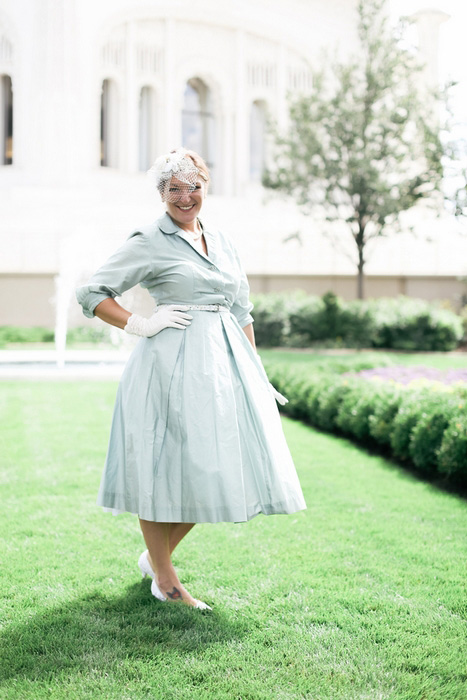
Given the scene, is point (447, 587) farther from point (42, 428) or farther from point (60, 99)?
point (60, 99)

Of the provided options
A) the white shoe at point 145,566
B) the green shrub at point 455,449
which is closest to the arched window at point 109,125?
the green shrub at point 455,449

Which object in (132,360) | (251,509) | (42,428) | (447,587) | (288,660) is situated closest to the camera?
(288,660)

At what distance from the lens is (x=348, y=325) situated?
17797 mm

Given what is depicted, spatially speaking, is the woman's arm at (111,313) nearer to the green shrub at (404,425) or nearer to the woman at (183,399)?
the woman at (183,399)

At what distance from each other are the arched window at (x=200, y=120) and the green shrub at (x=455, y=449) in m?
21.1

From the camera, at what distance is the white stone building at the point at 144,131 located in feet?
70.1

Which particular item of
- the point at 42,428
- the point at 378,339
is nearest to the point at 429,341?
the point at 378,339

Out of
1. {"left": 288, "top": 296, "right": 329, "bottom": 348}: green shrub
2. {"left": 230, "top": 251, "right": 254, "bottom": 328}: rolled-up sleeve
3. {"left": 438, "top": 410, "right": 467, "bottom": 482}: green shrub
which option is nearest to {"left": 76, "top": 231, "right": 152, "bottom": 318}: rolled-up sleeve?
{"left": 230, "top": 251, "right": 254, "bottom": 328}: rolled-up sleeve

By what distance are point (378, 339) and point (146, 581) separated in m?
15.4

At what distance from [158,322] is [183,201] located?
570 mm

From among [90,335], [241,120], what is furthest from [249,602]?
[241,120]

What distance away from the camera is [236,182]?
24.9 meters

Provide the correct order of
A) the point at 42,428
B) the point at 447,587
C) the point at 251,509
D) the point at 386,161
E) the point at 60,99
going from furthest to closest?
the point at 60,99 < the point at 386,161 < the point at 42,428 < the point at 447,587 < the point at 251,509

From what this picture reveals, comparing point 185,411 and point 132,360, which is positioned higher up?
point 132,360
